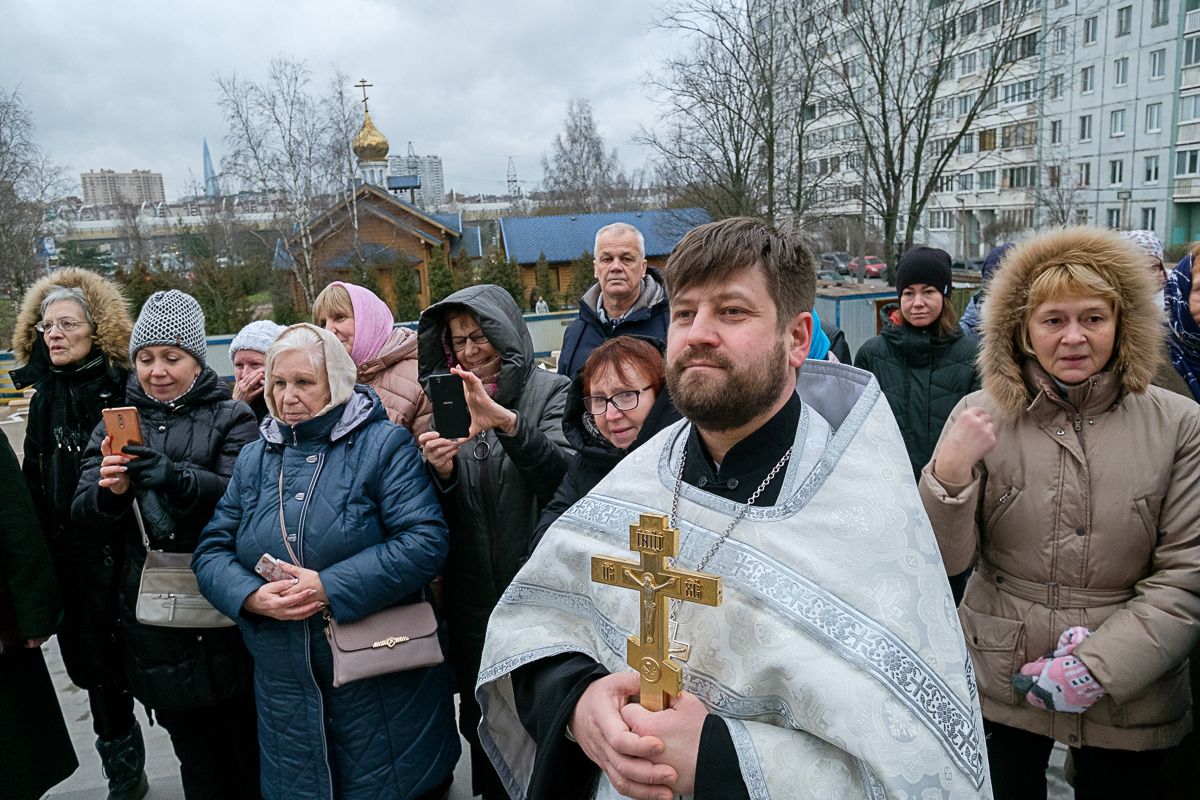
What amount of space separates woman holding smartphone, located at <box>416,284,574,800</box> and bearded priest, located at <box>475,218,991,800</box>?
0.98 metres

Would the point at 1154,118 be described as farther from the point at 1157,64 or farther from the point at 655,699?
the point at 655,699

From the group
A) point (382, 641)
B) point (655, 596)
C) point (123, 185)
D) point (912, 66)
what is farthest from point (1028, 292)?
point (123, 185)

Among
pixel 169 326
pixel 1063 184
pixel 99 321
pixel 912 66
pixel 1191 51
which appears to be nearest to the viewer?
pixel 169 326

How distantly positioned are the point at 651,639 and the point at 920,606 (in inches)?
19.8

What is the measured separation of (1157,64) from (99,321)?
135 ft

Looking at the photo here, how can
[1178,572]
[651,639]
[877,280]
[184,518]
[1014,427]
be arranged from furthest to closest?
[877,280]
[184,518]
[1014,427]
[1178,572]
[651,639]

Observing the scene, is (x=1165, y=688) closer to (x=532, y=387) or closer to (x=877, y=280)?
(x=532, y=387)

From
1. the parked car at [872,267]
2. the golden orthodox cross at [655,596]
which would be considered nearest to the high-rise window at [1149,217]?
the parked car at [872,267]

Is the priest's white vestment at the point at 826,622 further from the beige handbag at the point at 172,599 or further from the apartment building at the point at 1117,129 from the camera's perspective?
the apartment building at the point at 1117,129

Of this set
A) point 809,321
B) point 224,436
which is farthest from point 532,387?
point 809,321

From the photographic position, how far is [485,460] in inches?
118

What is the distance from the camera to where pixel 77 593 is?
136 inches

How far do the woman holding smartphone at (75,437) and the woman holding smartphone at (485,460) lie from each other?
1523mm

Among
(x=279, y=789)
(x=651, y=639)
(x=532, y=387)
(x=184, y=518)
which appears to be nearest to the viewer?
(x=651, y=639)
